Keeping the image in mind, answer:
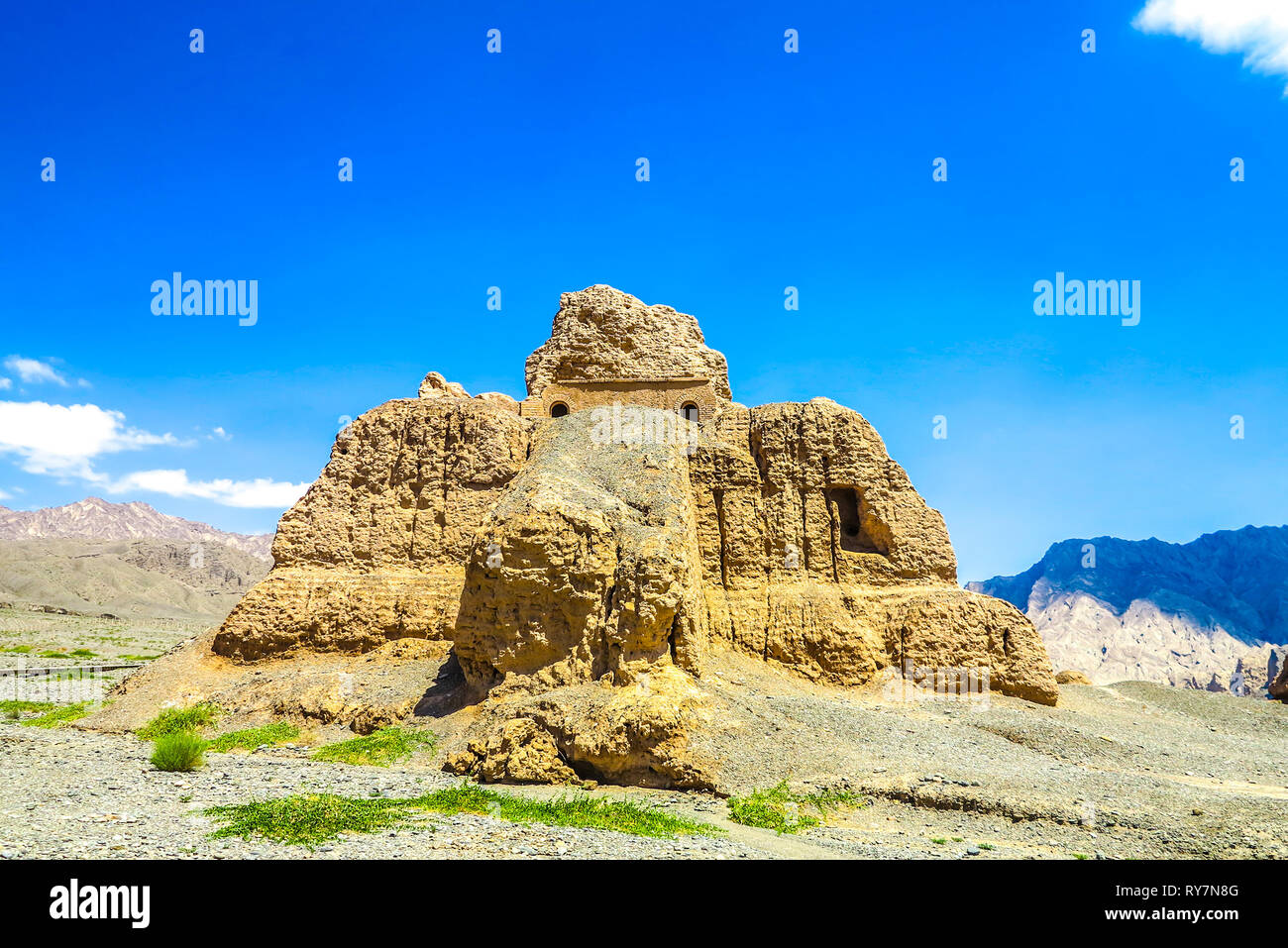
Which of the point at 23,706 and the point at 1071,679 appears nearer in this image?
the point at 23,706

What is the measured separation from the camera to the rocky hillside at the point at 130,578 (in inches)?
3366

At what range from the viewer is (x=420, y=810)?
12070 millimetres

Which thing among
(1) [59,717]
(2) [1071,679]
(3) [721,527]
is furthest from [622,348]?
(2) [1071,679]

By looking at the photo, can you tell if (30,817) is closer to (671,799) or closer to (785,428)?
(671,799)

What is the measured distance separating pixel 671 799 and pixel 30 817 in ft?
31.0

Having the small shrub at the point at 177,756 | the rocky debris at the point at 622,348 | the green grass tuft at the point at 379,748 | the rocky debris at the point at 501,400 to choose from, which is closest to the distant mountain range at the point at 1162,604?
the rocky debris at the point at 622,348

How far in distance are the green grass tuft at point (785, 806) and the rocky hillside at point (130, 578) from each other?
3457 inches

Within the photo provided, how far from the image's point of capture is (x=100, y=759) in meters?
15.0

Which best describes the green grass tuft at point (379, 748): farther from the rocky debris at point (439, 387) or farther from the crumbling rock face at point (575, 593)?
the rocky debris at point (439, 387)

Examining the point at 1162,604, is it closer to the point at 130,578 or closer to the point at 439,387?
the point at 439,387

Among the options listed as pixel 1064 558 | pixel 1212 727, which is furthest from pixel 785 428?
pixel 1064 558

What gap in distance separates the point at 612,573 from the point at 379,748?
20.5 ft

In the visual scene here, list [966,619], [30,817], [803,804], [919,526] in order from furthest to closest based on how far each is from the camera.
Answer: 1. [919,526]
2. [966,619]
3. [803,804]
4. [30,817]

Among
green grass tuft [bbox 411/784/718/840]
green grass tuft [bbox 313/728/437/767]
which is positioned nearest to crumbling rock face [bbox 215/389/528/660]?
green grass tuft [bbox 313/728/437/767]
